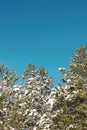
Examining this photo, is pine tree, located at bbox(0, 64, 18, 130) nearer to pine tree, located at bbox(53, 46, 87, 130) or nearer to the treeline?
the treeline

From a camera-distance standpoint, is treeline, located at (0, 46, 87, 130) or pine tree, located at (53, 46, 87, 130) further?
pine tree, located at (53, 46, 87, 130)

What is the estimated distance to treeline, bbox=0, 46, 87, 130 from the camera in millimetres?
23359

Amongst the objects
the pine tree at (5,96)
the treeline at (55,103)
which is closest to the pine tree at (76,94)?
the treeline at (55,103)

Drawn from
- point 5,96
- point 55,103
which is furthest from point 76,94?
point 5,96

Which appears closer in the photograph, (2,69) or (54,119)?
(54,119)

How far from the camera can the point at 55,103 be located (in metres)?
26.2

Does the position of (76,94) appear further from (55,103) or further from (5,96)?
(5,96)

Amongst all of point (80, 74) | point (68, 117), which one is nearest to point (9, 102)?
point (68, 117)

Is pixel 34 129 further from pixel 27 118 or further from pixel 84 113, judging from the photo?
pixel 84 113

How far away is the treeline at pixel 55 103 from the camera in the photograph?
23.4 metres

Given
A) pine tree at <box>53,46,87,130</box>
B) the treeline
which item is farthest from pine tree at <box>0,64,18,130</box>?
pine tree at <box>53,46,87,130</box>

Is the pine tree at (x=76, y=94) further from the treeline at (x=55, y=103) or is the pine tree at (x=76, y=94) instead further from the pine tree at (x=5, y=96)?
the pine tree at (x=5, y=96)

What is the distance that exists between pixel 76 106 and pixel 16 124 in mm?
5542

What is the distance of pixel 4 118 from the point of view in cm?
2345
